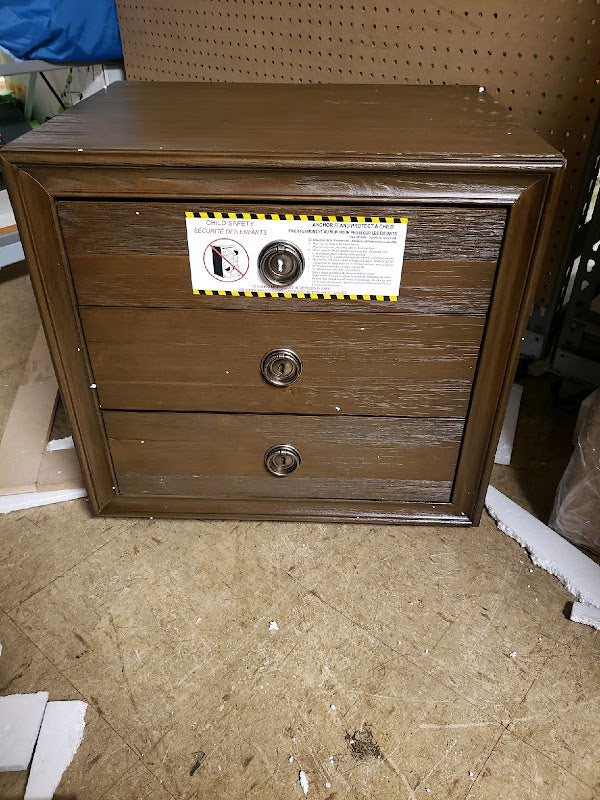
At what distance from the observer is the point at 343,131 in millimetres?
807

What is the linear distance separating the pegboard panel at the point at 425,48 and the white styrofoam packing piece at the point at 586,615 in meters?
0.69

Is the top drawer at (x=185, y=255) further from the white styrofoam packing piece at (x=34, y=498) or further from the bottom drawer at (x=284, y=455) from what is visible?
the white styrofoam packing piece at (x=34, y=498)

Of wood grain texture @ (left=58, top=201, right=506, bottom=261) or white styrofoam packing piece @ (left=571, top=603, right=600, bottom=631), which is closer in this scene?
wood grain texture @ (left=58, top=201, right=506, bottom=261)

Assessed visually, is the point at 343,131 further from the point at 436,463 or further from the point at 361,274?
the point at 436,463

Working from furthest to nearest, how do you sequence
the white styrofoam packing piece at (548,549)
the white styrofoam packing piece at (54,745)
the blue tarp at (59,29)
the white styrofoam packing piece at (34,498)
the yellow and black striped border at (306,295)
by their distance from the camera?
1. the blue tarp at (59,29)
2. the white styrofoam packing piece at (34,498)
3. the white styrofoam packing piece at (548,549)
4. the yellow and black striped border at (306,295)
5. the white styrofoam packing piece at (54,745)

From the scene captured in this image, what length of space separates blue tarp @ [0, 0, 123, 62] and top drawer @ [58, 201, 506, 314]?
102cm

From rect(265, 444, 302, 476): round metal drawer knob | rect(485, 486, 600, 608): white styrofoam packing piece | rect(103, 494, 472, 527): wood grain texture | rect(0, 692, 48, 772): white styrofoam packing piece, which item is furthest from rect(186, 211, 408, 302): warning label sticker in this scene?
rect(0, 692, 48, 772): white styrofoam packing piece

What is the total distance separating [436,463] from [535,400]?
1.74 feet

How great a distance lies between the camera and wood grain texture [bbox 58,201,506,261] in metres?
0.76

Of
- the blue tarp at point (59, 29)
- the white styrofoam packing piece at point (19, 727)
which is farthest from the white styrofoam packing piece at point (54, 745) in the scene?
the blue tarp at point (59, 29)

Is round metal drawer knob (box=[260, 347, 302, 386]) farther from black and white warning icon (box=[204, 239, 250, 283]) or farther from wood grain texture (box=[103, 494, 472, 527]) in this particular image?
wood grain texture (box=[103, 494, 472, 527])

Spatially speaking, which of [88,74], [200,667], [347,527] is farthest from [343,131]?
[88,74]

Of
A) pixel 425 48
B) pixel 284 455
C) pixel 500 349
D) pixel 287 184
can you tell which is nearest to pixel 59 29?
pixel 425 48

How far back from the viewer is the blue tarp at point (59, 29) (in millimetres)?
Answer: 1419
